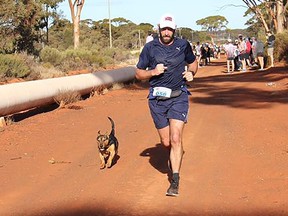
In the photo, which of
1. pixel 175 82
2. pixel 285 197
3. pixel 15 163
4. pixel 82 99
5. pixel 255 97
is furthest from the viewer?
pixel 82 99

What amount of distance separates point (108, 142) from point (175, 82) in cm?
175

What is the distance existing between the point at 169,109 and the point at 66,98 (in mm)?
Answer: 9553

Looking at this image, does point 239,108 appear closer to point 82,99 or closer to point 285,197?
point 82,99

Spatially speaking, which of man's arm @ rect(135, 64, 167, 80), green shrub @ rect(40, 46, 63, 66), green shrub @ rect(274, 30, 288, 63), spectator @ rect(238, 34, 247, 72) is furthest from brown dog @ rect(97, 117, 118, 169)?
green shrub @ rect(40, 46, 63, 66)

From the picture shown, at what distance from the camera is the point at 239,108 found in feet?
48.3

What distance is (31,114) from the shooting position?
48.9 ft

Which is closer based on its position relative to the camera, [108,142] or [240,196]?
[240,196]

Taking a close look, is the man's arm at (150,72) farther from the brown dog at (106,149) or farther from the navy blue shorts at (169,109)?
the brown dog at (106,149)

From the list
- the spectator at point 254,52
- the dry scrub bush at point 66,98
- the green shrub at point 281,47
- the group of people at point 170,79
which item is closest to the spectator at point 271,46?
the green shrub at point 281,47

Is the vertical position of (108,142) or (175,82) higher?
(175,82)

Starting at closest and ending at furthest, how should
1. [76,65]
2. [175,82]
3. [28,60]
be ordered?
[175,82]
[28,60]
[76,65]

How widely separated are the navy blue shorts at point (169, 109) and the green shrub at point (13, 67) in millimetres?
19425

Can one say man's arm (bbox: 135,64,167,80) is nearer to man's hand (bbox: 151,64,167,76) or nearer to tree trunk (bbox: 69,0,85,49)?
man's hand (bbox: 151,64,167,76)

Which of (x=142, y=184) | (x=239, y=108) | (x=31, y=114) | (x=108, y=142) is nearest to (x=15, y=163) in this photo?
(x=108, y=142)
